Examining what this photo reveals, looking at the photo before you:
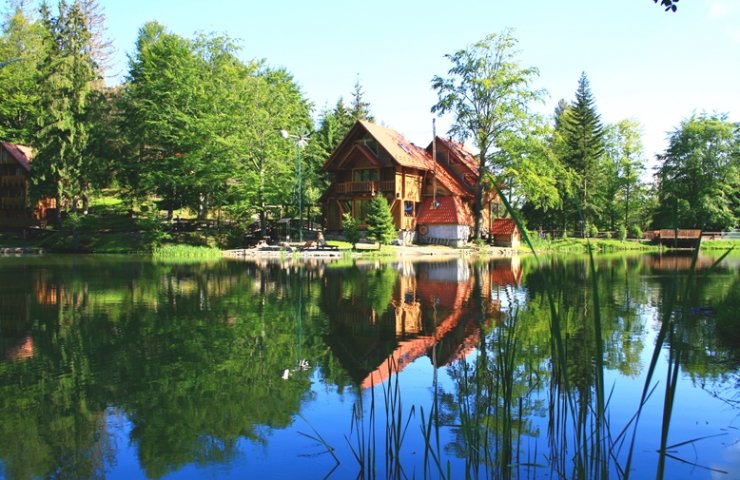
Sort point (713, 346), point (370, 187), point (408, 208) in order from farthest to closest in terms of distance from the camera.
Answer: point (408, 208), point (370, 187), point (713, 346)

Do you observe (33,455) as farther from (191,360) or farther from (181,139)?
(181,139)

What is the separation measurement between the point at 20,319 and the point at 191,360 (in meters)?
6.27

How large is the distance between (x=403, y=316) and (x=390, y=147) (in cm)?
3280

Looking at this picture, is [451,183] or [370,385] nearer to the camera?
[370,385]

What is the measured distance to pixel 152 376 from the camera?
8375 mm

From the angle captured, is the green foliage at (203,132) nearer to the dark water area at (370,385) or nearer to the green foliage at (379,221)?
the green foliage at (379,221)

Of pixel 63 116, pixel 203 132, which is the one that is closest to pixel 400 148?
pixel 203 132

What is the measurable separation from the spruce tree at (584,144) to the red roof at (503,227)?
1076cm

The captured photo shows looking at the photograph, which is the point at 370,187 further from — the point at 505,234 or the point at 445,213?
the point at 505,234

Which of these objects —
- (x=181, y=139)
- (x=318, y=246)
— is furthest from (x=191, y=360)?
(x=181, y=139)

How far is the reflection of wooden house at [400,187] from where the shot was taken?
44781mm

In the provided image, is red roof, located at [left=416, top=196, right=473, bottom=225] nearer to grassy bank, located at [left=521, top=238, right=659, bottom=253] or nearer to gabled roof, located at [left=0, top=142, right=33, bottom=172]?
grassy bank, located at [left=521, top=238, right=659, bottom=253]

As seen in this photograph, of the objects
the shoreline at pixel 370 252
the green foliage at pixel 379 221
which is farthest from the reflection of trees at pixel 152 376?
the green foliage at pixel 379 221

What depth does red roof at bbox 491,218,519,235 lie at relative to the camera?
151 feet
